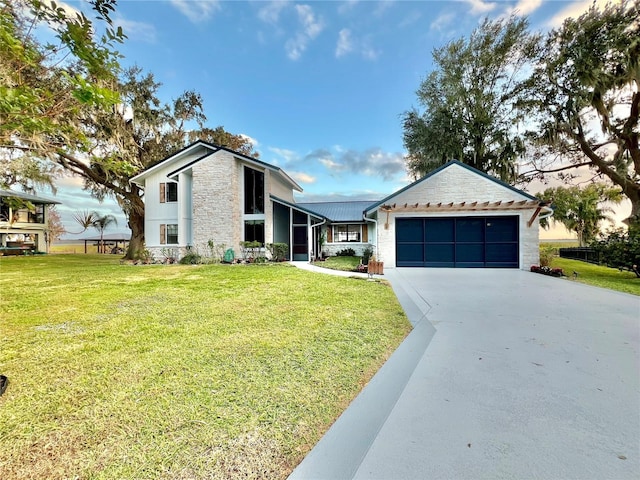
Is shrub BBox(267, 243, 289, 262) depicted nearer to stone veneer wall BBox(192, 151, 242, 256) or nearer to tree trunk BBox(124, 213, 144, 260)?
stone veneer wall BBox(192, 151, 242, 256)

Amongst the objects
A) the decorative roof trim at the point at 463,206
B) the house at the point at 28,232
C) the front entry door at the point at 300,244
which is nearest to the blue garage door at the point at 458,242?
the decorative roof trim at the point at 463,206

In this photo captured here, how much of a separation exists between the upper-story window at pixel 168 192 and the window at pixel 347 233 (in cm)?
1138

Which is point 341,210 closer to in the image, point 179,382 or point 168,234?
point 168,234

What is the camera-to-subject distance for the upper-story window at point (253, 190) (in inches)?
658

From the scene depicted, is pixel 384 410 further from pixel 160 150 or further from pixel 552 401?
pixel 160 150

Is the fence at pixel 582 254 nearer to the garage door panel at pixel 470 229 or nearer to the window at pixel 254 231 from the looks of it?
the garage door panel at pixel 470 229

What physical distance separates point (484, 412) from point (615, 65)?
19.4 metres

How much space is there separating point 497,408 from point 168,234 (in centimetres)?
1947

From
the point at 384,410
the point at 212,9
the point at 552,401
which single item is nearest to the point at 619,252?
the point at 552,401

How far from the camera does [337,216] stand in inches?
822

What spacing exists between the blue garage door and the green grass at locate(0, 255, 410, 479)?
8.51m

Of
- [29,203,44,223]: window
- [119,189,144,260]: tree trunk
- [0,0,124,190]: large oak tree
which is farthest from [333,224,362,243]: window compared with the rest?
[29,203,44,223]: window

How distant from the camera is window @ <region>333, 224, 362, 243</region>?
20.5 metres

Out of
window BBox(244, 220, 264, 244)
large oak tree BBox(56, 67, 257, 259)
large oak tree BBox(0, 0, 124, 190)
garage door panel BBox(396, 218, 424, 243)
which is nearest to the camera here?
large oak tree BBox(0, 0, 124, 190)
